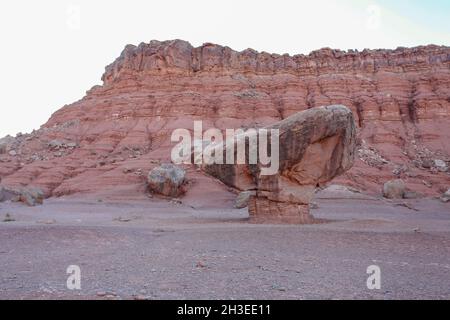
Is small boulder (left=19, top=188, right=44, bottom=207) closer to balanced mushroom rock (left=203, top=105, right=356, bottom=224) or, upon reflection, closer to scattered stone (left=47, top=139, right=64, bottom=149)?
balanced mushroom rock (left=203, top=105, right=356, bottom=224)

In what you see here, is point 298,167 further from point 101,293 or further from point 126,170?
point 126,170

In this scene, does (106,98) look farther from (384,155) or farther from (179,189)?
(384,155)

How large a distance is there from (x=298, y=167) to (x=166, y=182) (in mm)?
18037

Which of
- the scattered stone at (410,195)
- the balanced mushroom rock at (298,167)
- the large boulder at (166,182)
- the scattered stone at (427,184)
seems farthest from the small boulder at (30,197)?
the scattered stone at (427,184)

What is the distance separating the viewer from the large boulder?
34188 mm

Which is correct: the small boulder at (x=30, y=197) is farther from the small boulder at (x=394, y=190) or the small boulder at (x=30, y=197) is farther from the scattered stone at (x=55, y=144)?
the small boulder at (x=394, y=190)

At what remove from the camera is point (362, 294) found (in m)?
6.50

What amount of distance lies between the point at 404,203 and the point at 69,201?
79.7 ft

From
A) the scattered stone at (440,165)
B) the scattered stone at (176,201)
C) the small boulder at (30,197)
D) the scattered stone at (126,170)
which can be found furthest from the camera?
Result: the scattered stone at (440,165)

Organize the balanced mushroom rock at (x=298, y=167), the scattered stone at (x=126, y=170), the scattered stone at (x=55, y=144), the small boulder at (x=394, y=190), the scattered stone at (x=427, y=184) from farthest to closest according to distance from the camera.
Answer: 1. the scattered stone at (x=55, y=144)
2. the scattered stone at (x=126, y=170)
3. the scattered stone at (x=427, y=184)
4. the small boulder at (x=394, y=190)
5. the balanced mushroom rock at (x=298, y=167)

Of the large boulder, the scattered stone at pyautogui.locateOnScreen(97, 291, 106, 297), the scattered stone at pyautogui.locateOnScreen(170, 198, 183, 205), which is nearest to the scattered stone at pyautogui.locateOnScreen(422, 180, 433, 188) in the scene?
the large boulder

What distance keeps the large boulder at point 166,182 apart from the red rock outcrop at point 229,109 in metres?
2.08

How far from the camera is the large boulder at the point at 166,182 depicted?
112 feet

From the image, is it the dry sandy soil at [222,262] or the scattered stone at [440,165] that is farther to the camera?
the scattered stone at [440,165]
